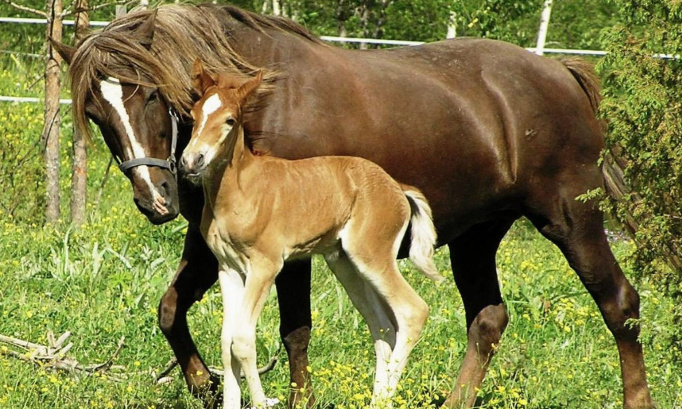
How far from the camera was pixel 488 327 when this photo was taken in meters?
5.92

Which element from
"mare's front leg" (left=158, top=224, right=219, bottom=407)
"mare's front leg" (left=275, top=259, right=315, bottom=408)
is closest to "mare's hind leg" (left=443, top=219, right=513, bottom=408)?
"mare's front leg" (left=275, top=259, right=315, bottom=408)

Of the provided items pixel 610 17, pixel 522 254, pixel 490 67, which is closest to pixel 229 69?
pixel 490 67

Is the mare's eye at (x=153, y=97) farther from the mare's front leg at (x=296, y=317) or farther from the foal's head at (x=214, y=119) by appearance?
the mare's front leg at (x=296, y=317)

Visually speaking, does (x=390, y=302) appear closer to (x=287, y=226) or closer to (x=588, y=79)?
(x=287, y=226)

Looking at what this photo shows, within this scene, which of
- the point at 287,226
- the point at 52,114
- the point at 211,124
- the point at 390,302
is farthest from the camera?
the point at 52,114

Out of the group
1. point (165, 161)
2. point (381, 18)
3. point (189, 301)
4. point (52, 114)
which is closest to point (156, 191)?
point (165, 161)

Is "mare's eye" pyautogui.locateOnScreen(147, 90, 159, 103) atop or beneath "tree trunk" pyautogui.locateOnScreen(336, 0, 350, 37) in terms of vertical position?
atop

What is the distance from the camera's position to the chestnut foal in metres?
4.36

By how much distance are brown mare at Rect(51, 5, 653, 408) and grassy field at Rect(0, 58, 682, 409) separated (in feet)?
0.87

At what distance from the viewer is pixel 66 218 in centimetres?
905

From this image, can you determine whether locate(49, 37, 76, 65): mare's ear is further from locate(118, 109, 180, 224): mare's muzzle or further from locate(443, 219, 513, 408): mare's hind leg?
locate(443, 219, 513, 408): mare's hind leg

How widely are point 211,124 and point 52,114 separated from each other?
4.16 metres

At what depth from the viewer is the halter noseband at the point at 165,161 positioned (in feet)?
14.1

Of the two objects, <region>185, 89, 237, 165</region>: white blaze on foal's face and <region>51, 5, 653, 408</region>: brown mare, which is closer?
<region>185, 89, 237, 165</region>: white blaze on foal's face
